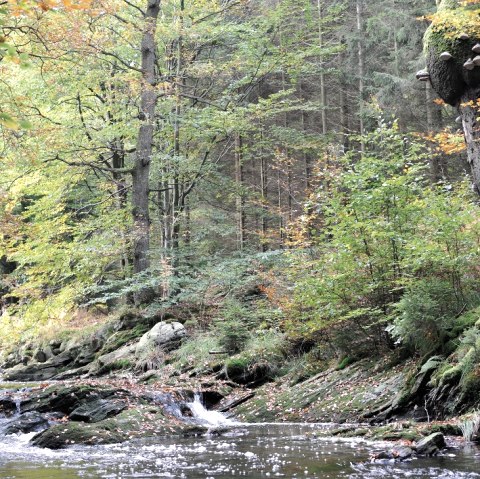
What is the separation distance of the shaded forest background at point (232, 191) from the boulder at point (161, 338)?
83cm

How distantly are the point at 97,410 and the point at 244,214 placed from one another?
39.9 ft

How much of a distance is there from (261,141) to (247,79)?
2171 mm

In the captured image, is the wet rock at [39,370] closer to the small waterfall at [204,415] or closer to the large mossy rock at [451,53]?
the small waterfall at [204,415]

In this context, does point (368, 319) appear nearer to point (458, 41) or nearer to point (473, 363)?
point (473, 363)

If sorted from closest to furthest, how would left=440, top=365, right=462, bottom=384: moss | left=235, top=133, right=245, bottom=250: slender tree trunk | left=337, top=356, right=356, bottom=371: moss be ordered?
left=440, top=365, right=462, bottom=384: moss
left=337, top=356, right=356, bottom=371: moss
left=235, top=133, right=245, bottom=250: slender tree trunk

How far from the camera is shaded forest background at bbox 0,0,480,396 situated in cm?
907

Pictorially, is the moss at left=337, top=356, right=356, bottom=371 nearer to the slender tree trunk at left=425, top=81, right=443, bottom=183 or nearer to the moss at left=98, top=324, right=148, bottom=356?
the moss at left=98, top=324, right=148, bottom=356

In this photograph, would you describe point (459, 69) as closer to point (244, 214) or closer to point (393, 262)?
point (393, 262)

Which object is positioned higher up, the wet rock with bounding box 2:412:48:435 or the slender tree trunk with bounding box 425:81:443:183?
the slender tree trunk with bounding box 425:81:443:183

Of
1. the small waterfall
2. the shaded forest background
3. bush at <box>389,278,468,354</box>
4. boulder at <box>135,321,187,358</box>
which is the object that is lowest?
the small waterfall

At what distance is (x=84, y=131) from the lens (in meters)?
16.7

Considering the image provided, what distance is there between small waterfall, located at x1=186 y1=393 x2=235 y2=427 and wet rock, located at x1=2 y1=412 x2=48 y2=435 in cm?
276

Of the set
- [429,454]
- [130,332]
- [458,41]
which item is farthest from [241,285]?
[429,454]

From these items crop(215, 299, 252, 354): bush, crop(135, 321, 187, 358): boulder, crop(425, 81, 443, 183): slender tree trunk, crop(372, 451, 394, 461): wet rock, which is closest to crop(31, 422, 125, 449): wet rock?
crop(372, 451, 394, 461): wet rock
